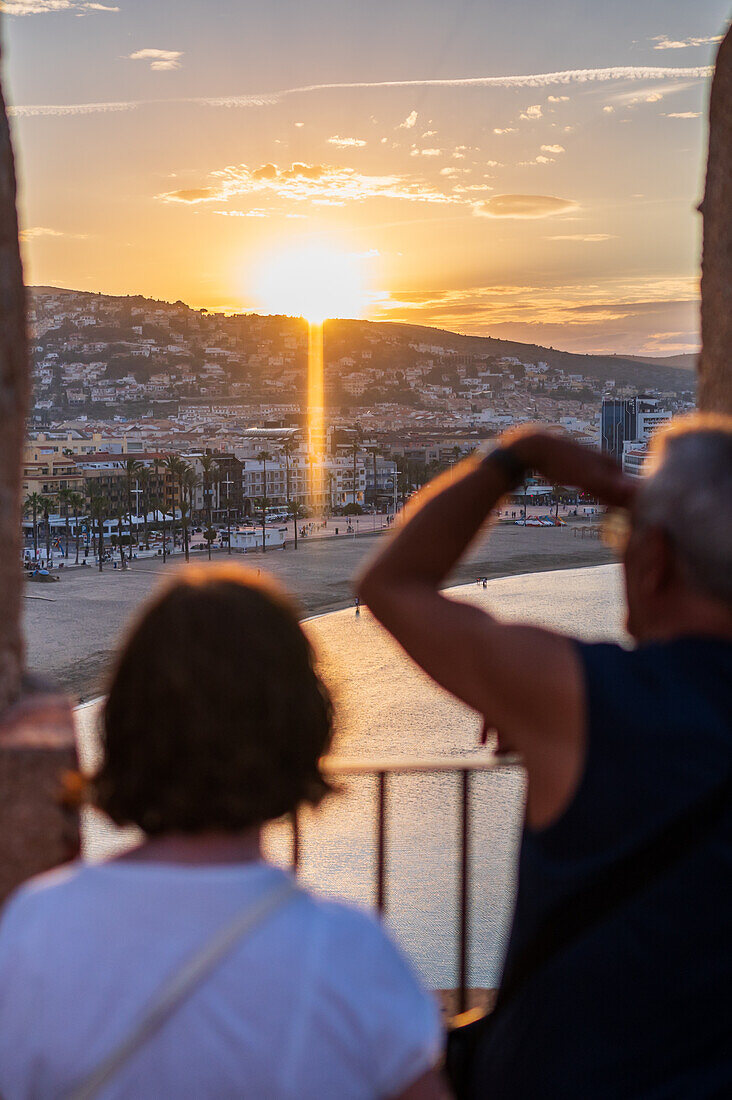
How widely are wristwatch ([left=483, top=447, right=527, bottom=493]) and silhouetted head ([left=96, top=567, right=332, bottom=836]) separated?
275 mm

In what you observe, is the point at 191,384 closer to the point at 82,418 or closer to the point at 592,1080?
the point at 82,418

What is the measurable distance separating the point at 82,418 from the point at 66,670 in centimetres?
8369

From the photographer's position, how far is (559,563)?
38625 mm

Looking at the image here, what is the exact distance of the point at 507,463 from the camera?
96 centimetres

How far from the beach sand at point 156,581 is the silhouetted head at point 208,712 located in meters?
16.4

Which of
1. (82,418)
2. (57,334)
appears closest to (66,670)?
(82,418)

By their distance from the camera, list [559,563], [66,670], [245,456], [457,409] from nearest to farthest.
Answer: [66,670] < [559,563] < [245,456] < [457,409]

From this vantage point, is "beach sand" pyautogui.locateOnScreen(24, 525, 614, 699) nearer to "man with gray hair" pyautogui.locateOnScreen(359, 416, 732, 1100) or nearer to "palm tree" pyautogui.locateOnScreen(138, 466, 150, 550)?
"palm tree" pyautogui.locateOnScreen(138, 466, 150, 550)

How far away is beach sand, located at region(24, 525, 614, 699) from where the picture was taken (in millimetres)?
23250

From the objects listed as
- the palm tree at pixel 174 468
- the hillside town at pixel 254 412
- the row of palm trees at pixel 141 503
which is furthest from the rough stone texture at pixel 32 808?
the palm tree at pixel 174 468

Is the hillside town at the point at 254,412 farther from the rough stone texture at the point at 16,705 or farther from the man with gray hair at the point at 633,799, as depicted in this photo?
the man with gray hair at the point at 633,799

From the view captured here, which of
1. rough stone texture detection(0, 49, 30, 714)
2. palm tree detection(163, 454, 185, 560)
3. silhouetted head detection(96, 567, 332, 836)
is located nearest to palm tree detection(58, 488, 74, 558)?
palm tree detection(163, 454, 185, 560)

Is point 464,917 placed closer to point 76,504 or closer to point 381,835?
point 381,835

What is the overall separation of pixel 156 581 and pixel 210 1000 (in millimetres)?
31952
